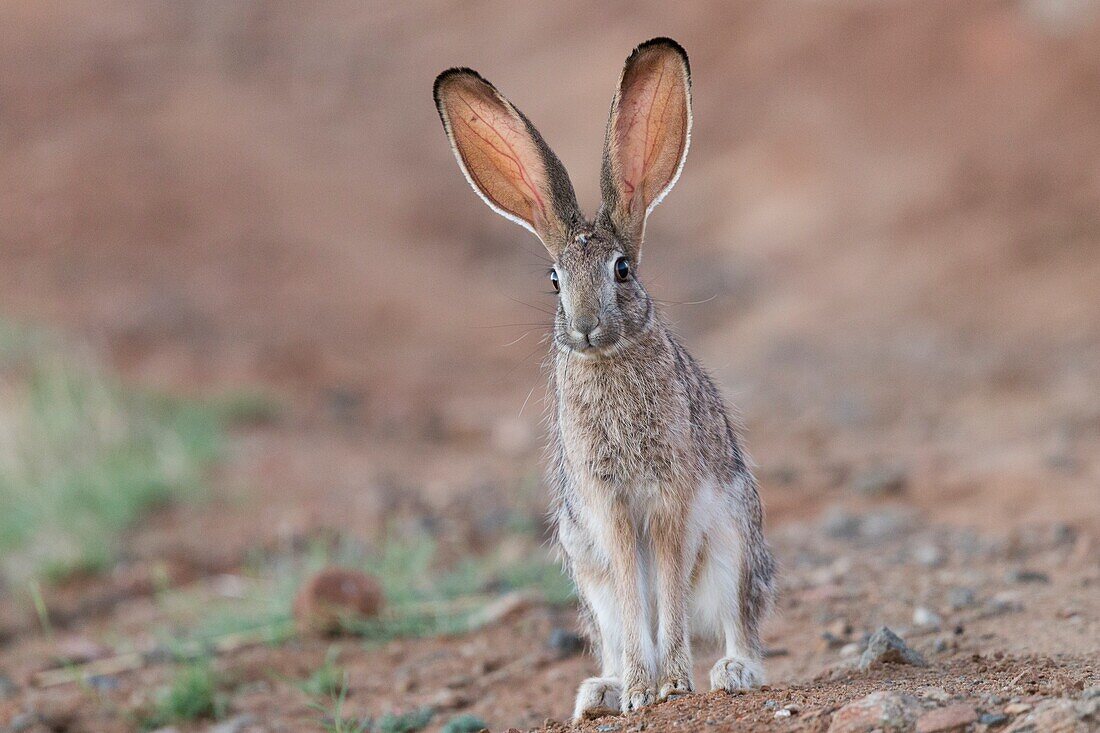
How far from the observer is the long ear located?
408 centimetres

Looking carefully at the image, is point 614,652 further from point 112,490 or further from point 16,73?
point 16,73

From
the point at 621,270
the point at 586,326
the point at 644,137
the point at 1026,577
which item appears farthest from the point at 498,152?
the point at 1026,577

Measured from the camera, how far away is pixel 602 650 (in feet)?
14.0

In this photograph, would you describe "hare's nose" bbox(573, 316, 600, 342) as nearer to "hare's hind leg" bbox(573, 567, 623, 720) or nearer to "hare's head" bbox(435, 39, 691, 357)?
"hare's head" bbox(435, 39, 691, 357)

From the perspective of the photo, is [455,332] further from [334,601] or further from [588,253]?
[588,253]

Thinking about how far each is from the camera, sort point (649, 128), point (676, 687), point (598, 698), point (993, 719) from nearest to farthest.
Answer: point (993, 719) < point (676, 687) < point (598, 698) < point (649, 128)

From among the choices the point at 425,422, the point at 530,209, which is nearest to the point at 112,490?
the point at 425,422

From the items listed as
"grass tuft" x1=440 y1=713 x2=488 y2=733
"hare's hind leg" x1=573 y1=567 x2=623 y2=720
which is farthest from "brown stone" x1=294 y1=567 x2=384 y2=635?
"hare's hind leg" x1=573 y1=567 x2=623 y2=720

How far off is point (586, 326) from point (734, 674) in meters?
1.15

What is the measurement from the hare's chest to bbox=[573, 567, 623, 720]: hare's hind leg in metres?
0.39

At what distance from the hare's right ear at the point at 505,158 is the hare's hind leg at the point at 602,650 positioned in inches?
41.7

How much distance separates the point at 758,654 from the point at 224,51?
2078 cm

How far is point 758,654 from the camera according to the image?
165 inches

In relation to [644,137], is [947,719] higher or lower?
lower
